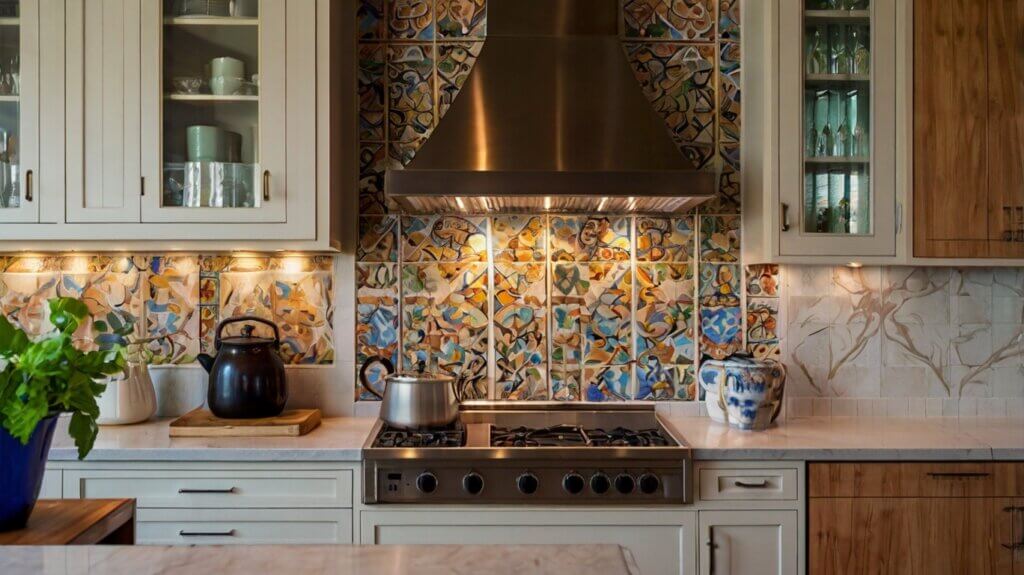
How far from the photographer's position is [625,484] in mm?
2059

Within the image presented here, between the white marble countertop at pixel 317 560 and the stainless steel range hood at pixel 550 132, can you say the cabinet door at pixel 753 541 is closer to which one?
the stainless steel range hood at pixel 550 132

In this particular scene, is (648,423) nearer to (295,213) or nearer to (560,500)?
(560,500)

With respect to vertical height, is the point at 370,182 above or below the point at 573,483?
above

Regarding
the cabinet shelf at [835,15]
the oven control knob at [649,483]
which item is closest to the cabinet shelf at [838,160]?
the cabinet shelf at [835,15]

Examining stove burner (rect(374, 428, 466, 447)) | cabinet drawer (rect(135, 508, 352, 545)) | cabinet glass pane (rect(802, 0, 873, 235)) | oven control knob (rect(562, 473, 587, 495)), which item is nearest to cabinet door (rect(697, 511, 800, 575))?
oven control knob (rect(562, 473, 587, 495))

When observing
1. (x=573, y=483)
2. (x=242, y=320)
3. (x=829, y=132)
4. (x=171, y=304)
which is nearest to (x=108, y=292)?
(x=171, y=304)

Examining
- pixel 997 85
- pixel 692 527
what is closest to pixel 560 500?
pixel 692 527

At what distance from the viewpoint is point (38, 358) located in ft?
3.69

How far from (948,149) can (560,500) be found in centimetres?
160

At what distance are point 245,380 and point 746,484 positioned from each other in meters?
1.51

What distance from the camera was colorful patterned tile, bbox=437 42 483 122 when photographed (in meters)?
2.62

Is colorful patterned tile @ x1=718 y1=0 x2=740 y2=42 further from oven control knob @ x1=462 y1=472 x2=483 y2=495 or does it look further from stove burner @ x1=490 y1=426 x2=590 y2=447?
oven control knob @ x1=462 y1=472 x2=483 y2=495

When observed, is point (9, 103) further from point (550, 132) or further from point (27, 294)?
point (550, 132)

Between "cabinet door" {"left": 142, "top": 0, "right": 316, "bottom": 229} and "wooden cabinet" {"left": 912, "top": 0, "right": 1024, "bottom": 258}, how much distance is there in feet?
6.15
